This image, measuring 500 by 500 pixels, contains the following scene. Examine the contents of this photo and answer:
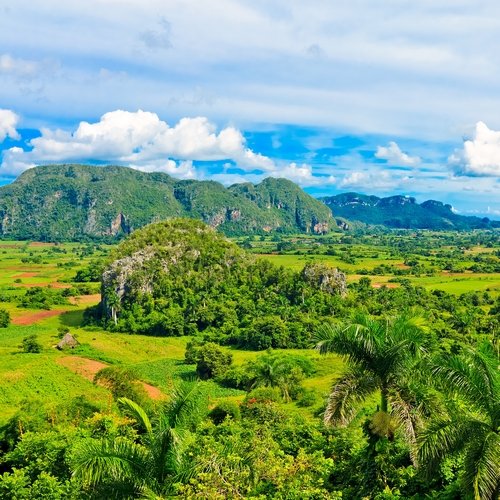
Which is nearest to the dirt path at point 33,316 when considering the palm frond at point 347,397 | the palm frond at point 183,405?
the palm frond at point 183,405

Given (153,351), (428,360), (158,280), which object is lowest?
(153,351)

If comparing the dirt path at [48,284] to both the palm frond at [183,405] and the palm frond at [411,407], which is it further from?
the palm frond at [411,407]

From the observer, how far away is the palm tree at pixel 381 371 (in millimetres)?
12375

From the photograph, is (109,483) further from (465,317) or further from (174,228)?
(174,228)

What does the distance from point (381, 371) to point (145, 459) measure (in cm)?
602

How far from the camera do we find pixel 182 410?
12.8m

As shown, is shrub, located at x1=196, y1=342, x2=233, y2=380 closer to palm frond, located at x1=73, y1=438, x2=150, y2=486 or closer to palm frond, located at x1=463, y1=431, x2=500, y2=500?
palm frond, located at x1=73, y1=438, x2=150, y2=486

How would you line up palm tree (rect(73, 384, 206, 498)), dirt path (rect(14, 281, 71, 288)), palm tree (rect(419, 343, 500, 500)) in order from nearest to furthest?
1. palm tree (rect(419, 343, 500, 500))
2. palm tree (rect(73, 384, 206, 498))
3. dirt path (rect(14, 281, 71, 288))

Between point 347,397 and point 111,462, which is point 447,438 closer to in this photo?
point 347,397

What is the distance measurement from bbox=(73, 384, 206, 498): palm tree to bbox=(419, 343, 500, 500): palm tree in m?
5.43

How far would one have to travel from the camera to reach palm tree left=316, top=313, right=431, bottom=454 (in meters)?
12.4

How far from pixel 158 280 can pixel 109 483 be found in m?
68.3

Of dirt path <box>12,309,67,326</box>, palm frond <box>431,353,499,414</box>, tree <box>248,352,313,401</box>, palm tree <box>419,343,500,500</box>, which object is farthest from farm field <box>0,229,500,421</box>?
palm tree <box>419,343,500,500</box>

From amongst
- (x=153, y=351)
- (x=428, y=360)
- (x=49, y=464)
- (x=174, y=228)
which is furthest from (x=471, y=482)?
(x=174, y=228)
